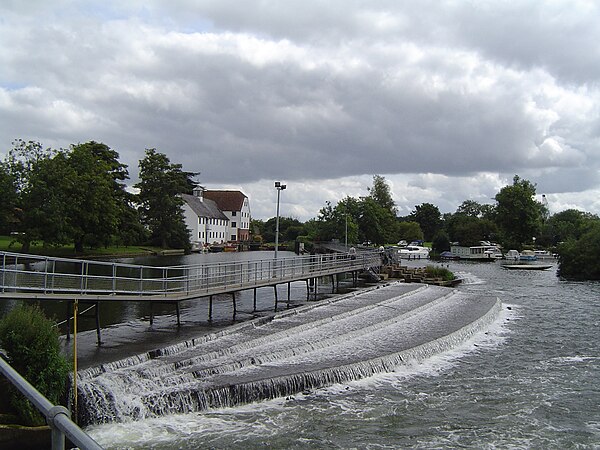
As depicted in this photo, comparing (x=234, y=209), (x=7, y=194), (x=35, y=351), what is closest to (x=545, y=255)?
(x=234, y=209)

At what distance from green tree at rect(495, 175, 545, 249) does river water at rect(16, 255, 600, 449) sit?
92.4m

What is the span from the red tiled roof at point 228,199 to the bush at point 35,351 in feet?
344

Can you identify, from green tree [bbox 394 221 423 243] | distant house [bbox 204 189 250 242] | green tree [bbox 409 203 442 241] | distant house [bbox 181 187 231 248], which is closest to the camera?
distant house [bbox 181 187 231 248]

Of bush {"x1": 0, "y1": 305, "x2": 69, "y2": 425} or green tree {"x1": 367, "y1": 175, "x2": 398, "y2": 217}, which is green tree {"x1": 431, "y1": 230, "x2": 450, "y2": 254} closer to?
green tree {"x1": 367, "y1": 175, "x2": 398, "y2": 217}

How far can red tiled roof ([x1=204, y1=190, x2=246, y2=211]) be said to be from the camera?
116 m

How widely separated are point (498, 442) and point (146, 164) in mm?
76540

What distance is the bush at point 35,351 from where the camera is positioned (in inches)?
439

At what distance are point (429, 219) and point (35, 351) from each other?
14600 cm

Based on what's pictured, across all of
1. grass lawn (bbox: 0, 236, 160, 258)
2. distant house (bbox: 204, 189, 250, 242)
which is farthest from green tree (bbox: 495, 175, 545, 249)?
grass lawn (bbox: 0, 236, 160, 258)

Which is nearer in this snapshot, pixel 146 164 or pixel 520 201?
pixel 146 164

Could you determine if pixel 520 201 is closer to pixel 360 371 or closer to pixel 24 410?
pixel 360 371

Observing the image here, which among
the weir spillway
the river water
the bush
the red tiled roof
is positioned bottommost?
the river water

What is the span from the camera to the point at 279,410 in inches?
516

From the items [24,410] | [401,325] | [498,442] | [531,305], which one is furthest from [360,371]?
[531,305]
